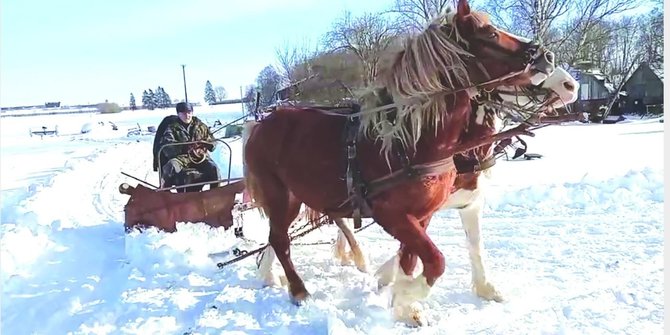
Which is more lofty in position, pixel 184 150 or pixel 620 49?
pixel 620 49

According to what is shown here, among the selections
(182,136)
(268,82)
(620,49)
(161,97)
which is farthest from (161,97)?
(182,136)

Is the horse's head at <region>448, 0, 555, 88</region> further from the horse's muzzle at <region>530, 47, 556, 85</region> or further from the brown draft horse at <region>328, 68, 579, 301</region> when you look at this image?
the brown draft horse at <region>328, 68, 579, 301</region>

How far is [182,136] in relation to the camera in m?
6.85

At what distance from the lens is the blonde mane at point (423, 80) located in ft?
10.5

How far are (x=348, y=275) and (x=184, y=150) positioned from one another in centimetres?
315

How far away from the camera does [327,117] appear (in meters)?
4.10

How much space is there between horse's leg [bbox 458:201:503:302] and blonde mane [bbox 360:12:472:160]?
1.12 metres

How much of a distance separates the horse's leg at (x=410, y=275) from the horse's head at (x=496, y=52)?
94 centimetres

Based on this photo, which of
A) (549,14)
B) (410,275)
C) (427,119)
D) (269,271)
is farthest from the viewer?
(549,14)

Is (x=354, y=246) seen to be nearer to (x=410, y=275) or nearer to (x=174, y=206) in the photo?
(x=410, y=275)

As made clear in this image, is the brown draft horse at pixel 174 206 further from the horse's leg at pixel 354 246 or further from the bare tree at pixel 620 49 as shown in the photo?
the bare tree at pixel 620 49

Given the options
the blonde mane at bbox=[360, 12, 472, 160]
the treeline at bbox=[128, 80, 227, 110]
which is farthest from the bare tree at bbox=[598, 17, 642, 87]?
the treeline at bbox=[128, 80, 227, 110]

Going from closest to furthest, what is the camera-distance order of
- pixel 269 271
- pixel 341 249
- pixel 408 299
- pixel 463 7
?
pixel 463 7
pixel 408 299
pixel 269 271
pixel 341 249

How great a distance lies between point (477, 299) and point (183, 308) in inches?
81.6
